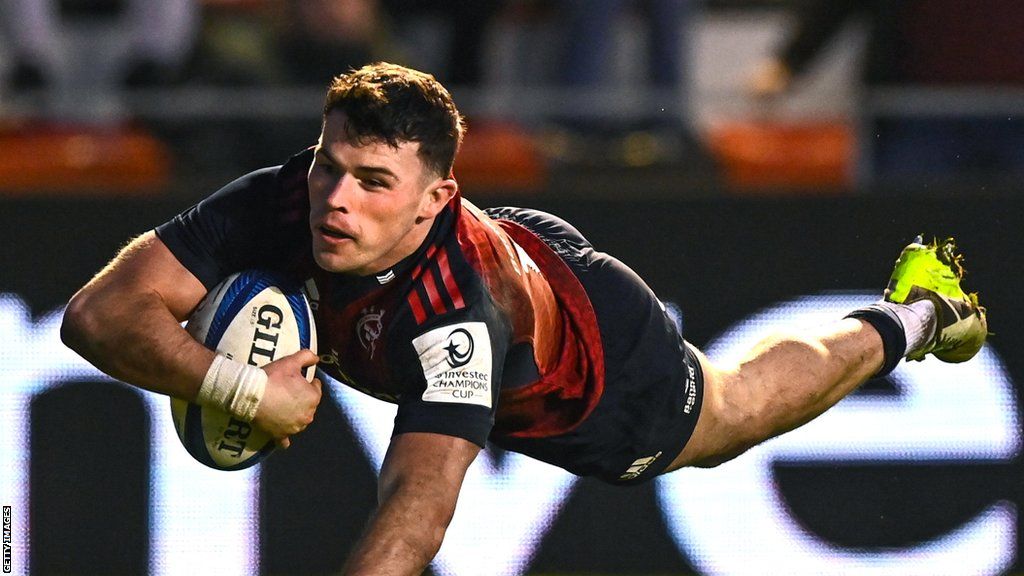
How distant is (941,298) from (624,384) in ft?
5.02

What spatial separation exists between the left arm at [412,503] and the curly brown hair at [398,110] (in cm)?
90

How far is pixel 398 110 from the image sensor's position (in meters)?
5.30

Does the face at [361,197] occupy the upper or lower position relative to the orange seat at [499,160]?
upper

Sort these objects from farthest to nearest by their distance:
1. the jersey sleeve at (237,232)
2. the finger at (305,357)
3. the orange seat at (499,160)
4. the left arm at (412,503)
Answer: the orange seat at (499,160), the jersey sleeve at (237,232), the finger at (305,357), the left arm at (412,503)

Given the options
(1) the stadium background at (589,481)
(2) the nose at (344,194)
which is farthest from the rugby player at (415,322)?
(1) the stadium background at (589,481)

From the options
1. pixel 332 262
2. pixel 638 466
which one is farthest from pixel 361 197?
pixel 638 466

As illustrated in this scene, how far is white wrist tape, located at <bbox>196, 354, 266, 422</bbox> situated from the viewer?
532cm

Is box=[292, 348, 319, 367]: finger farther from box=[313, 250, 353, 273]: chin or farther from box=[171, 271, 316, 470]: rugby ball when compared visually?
box=[313, 250, 353, 273]: chin

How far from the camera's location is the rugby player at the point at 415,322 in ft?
17.1

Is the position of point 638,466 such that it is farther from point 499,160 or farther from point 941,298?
point 499,160

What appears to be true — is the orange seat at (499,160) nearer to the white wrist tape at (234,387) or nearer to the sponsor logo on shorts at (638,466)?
the sponsor logo on shorts at (638,466)

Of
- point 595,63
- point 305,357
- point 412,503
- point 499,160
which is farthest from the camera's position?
point 595,63

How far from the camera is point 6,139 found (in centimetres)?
921

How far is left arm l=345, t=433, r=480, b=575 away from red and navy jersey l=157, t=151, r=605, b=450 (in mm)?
66
